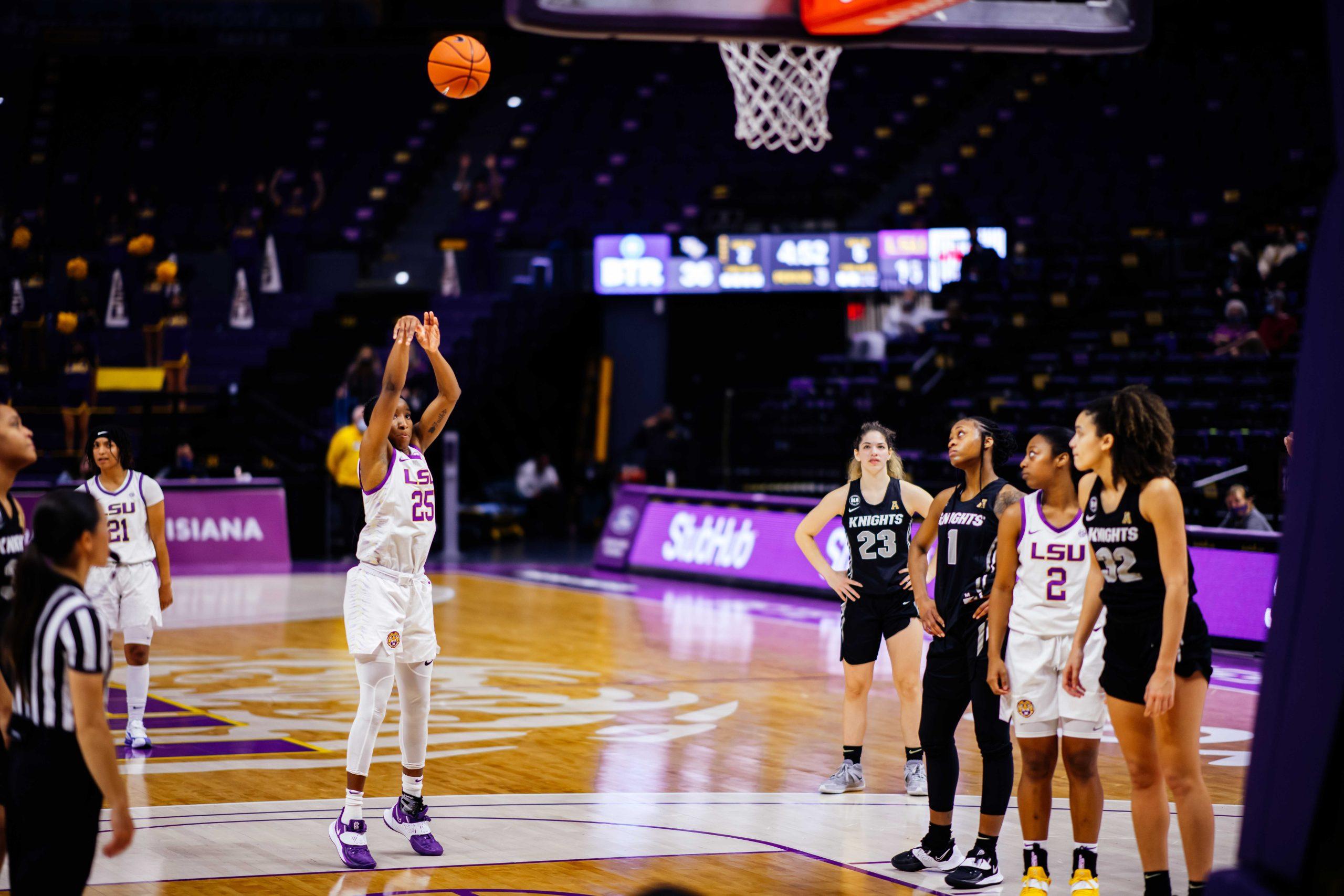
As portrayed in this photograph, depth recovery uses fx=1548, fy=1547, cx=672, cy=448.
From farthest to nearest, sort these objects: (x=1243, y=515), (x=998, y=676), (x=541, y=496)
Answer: (x=541, y=496) → (x=1243, y=515) → (x=998, y=676)

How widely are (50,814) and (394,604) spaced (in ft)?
7.85

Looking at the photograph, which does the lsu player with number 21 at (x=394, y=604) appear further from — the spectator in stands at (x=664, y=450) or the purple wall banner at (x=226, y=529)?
the spectator in stands at (x=664, y=450)

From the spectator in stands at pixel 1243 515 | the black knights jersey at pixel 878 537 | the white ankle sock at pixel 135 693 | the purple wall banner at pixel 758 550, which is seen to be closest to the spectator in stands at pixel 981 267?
the purple wall banner at pixel 758 550

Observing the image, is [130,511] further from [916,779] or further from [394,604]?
[916,779]

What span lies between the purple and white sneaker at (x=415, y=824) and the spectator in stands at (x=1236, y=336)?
13.7m

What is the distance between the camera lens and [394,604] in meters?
6.61

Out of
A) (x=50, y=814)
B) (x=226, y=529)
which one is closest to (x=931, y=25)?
(x=50, y=814)

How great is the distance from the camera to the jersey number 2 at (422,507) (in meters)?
6.68

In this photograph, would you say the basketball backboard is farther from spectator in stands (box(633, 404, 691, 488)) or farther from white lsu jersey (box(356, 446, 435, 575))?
spectator in stands (box(633, 404, 691, 488))

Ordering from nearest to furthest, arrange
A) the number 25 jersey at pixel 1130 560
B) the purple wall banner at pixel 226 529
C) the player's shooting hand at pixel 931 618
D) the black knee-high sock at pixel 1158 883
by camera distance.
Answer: the number 25 jersey at pixel 1130 560
the black knee-high sock at pixel 1158 883
the player's shooting hand at pixel 931 618
the purple wall banner at pixel 226 529

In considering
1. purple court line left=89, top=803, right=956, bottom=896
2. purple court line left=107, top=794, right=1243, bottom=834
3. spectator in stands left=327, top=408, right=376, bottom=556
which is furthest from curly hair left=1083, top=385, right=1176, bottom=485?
spectator in stands left=327, top=408, right=376, bottom=556

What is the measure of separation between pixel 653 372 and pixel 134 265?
29.1ft

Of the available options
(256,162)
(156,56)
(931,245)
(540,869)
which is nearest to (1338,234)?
(540,869)

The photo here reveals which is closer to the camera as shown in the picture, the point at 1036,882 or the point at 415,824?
the point at 1036,882
